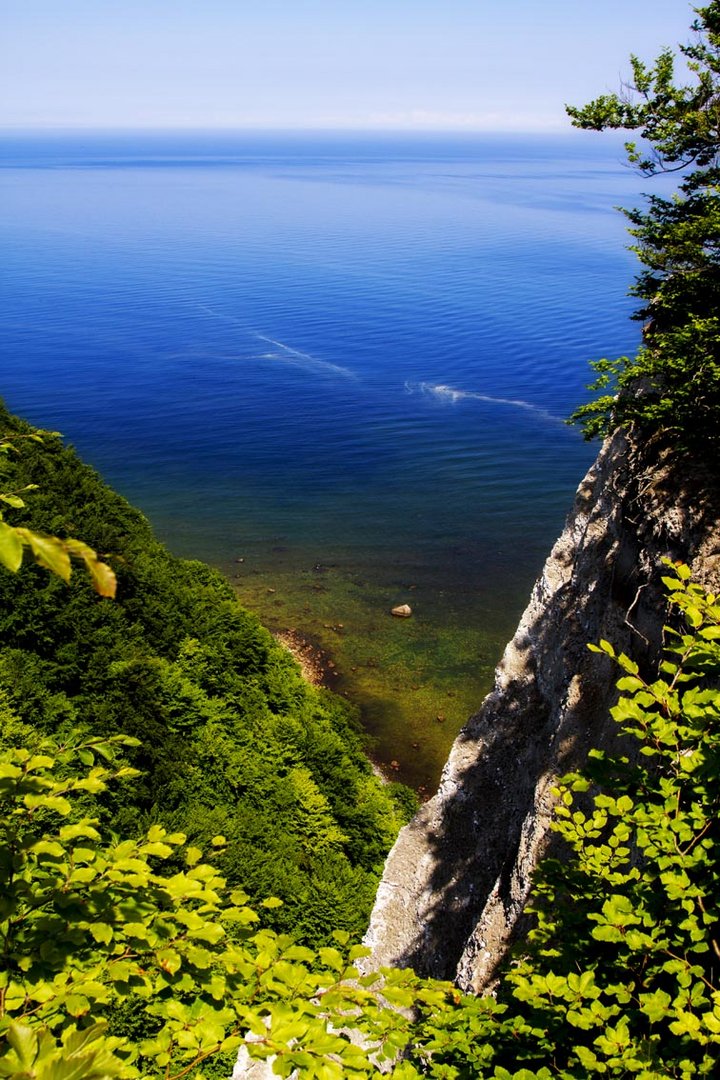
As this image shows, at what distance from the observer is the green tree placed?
430 inches

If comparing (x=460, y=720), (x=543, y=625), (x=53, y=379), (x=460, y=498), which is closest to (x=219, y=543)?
(x=460, y=498)

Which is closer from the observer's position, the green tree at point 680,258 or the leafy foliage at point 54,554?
the leafy foliage at point 54,554

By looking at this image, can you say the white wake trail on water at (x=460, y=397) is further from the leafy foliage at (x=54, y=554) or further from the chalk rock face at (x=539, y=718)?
the leafy foliage at (x=54, y=554)

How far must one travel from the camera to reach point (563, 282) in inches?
4203

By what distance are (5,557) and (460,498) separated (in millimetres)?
48366

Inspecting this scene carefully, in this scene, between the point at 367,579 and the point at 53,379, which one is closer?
the point at 367,579

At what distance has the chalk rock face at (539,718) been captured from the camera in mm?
10945

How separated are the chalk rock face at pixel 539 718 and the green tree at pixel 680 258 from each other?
2.44 feet

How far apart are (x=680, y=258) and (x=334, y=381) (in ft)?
205

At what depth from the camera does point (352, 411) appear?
65.8 m

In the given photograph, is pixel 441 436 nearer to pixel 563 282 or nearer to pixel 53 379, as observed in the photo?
pixel 53 379

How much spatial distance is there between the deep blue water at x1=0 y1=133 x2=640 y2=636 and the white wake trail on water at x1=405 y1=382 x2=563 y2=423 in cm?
29

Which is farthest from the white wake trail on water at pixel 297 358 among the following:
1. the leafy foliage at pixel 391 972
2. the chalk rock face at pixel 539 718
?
the leafy foliage at pixel 391 972

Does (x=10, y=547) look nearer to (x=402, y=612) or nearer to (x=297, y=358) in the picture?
(x=402, y=612)
